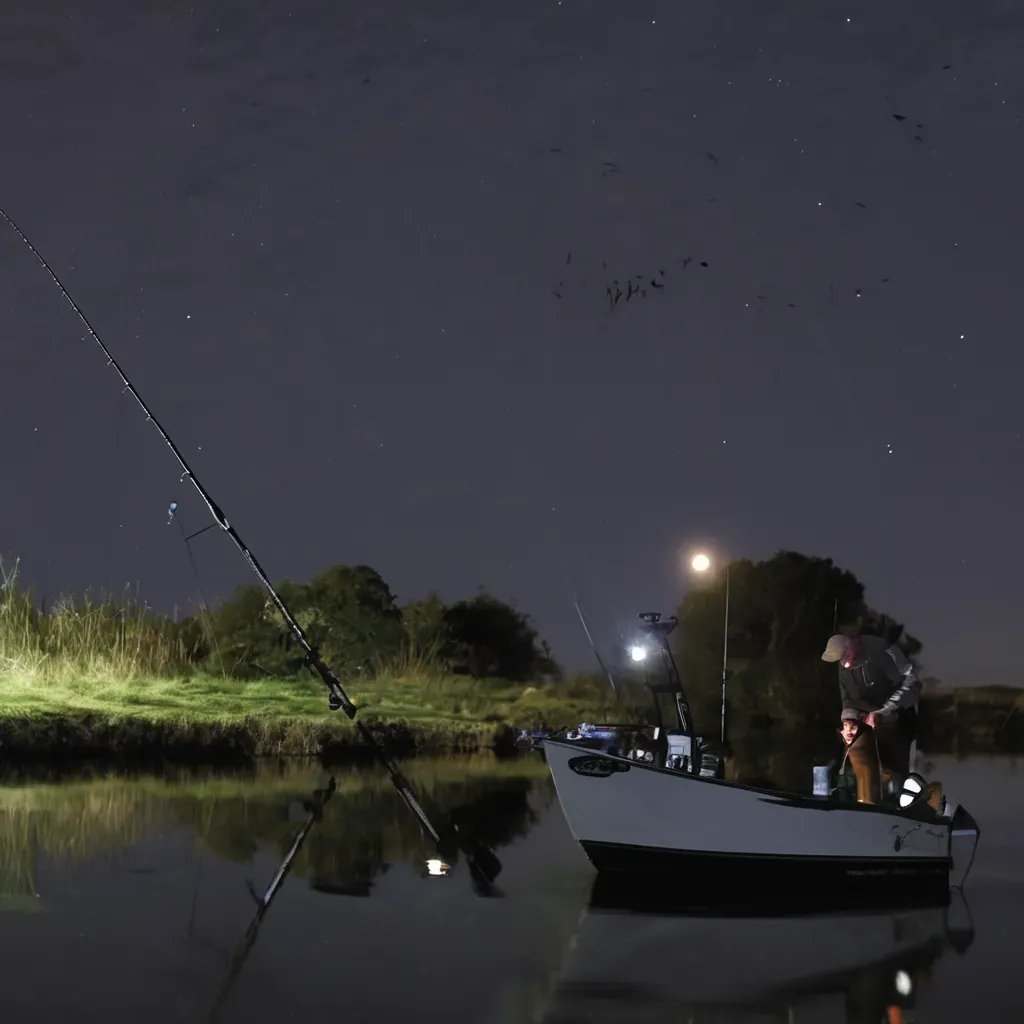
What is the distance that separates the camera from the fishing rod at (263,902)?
34.3ft

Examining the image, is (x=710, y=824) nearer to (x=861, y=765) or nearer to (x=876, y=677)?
(x=861, y=765)

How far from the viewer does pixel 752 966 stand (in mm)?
11859

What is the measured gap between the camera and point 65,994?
1023 centimetres

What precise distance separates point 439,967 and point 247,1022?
92.8 inches

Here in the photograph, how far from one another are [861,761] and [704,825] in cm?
244

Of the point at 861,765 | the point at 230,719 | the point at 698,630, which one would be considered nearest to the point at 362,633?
the point at 698,630

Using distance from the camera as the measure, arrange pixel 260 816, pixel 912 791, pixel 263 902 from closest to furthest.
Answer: pixel 263 902 → pixel 912 791 → pixel 260 816

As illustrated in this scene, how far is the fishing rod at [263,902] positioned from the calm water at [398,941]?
Answer: 0.10 m

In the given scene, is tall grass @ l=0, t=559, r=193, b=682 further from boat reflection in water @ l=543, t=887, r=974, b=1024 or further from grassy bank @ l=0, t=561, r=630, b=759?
boat reflection in water @ l=543, t=887, r=974, b=1024

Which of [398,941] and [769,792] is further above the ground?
[769,792]

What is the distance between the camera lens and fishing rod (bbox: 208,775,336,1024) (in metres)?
10.4

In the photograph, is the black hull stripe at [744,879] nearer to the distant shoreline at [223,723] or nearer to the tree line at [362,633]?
the distant shoreline at [223,723]

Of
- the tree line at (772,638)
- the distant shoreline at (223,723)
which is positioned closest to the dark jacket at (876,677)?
the distant shoreline at (223,723)

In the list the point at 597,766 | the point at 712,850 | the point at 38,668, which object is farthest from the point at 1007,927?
the point at 38,668
